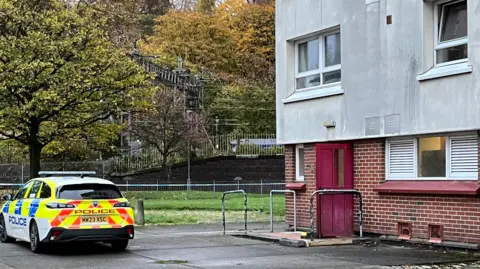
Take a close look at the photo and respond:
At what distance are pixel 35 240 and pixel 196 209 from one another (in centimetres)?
1333

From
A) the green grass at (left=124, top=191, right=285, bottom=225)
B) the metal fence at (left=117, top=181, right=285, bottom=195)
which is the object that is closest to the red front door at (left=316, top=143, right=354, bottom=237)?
the green grass at (left=124, top=191, right=285, bottom=225)

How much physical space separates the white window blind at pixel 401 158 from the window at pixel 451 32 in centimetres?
174

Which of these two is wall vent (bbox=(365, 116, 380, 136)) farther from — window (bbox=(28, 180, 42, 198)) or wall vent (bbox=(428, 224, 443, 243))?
window (bbox=(28, 180, 42, 198))

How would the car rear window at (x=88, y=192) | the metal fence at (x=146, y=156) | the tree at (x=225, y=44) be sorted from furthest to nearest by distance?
the tree at (x=225, y=44), the metal fence at (x=146, y=156), the car rear window at (x=88, y=192)

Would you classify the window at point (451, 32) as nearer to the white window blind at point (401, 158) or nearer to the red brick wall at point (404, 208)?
the white window blind at point (401, 158)

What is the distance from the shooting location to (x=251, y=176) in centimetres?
3922

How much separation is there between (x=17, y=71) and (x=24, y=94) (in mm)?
1447

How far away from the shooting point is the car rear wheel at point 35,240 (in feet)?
42.5

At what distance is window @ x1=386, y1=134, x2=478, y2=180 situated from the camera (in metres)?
12.3

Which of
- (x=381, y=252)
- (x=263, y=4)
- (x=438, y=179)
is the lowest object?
(x=381, y=252)

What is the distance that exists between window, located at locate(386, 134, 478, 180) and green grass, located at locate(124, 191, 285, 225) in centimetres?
774

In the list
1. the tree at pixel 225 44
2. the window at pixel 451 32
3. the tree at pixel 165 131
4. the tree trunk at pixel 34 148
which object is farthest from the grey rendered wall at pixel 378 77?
the tree at pixel 225 44

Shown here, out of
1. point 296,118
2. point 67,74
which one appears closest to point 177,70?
point 67,74

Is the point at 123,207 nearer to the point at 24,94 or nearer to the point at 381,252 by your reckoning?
the point at 381,252
